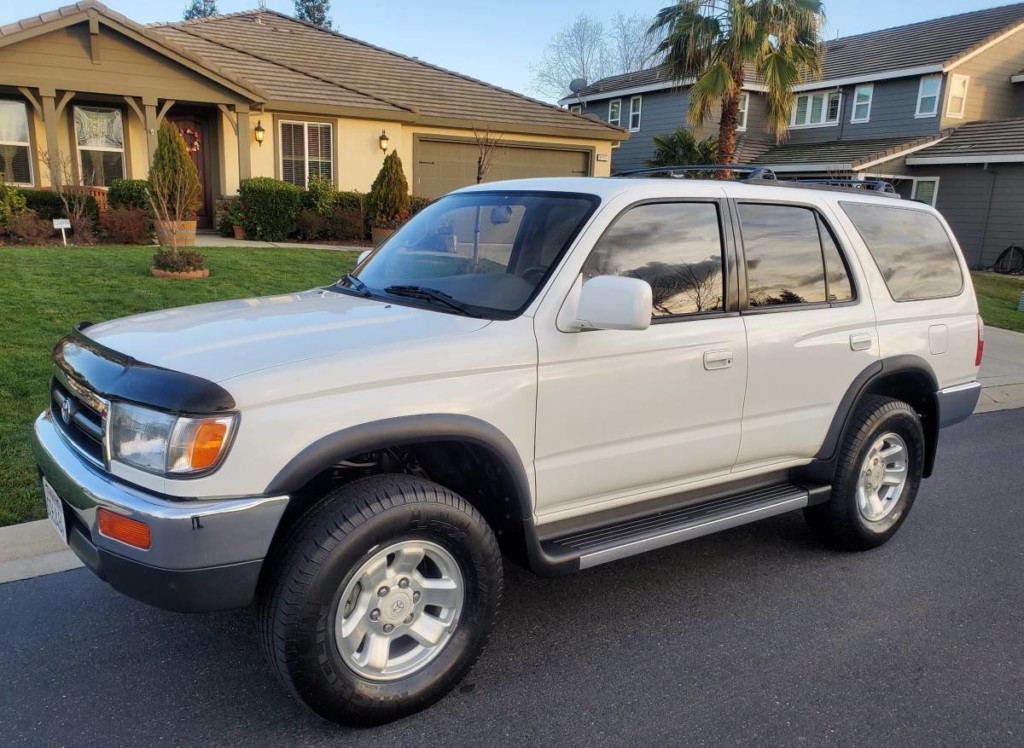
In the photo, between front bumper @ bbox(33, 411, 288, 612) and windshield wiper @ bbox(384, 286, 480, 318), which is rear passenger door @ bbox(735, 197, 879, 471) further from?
front bumper @ bbox(33, 411, 288, 612)

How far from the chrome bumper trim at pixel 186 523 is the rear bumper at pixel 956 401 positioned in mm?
3883

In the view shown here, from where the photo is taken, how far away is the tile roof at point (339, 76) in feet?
59.3

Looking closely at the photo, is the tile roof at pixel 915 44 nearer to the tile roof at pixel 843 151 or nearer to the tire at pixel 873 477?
the tile roof at pixel 843 151

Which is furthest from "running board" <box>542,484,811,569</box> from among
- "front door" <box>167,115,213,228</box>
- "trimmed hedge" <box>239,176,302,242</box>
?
"front door" <box>167,115,213,228</box>

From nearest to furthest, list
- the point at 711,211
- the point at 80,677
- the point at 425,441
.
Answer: the point at 425,441, the point at 80,677, the point at 711,211

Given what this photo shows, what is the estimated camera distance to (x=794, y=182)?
14.7 ft

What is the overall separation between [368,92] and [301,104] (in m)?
2.06

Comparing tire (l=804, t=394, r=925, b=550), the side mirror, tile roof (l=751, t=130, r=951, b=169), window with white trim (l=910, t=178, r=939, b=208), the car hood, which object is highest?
tile roof (l=751, t=130, r=951, b=169)

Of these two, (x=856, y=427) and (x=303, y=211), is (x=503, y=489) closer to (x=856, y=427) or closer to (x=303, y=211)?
(x=856, y=427)

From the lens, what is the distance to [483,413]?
2.94 m

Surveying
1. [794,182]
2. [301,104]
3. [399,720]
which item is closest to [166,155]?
[301,104]

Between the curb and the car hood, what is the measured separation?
4.51 feet

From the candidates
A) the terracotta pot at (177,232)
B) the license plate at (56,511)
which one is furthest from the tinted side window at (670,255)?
the terracotta pot at (177,232)

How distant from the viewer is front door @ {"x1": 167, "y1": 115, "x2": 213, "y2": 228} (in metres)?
17.8
